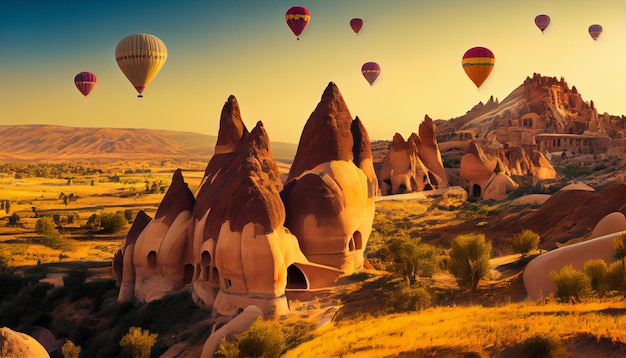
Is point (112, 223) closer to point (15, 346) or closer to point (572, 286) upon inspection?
point (15, 346)

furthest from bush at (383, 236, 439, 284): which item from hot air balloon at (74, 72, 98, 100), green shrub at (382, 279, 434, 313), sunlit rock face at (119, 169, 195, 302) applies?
hot air balloon at (74, 72, 98, 100)

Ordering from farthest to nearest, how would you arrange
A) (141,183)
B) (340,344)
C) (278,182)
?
(141,183) < (278,182) < (340,344)

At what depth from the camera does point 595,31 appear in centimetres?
8775

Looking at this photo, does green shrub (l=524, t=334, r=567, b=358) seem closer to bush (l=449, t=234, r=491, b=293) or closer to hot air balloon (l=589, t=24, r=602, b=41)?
bush (l=449, t=234, r=491, b=293)

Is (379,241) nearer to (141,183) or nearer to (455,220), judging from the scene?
(455,220)

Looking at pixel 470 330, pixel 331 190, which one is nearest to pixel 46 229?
pixel 331 190

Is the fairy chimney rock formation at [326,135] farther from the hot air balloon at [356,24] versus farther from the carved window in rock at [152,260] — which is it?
the hot air balloon at [356,24]

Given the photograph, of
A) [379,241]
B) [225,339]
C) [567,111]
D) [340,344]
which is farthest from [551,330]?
[567,111]

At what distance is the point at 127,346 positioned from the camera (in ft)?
68.6

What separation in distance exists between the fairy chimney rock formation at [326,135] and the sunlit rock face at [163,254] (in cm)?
457

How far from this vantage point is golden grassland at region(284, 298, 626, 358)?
1500 centimetres

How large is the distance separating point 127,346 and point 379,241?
59.2 ft

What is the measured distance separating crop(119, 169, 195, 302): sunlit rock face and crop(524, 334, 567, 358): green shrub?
1372 centimetres

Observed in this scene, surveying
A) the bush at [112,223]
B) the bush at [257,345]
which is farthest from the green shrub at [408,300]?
the bush at [112,223]
